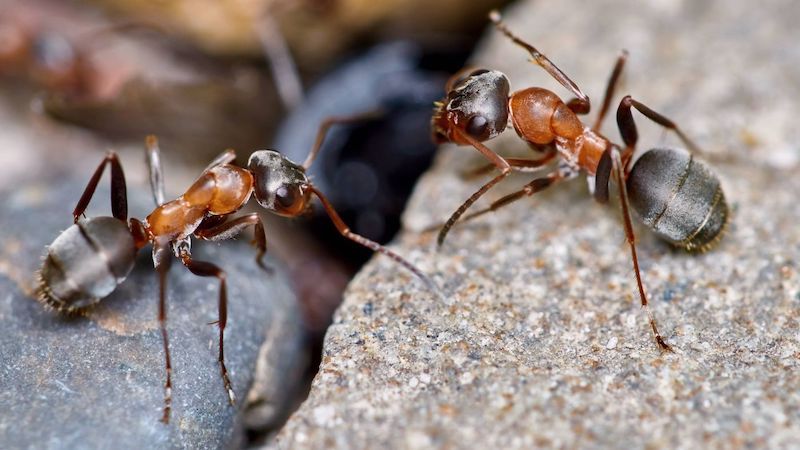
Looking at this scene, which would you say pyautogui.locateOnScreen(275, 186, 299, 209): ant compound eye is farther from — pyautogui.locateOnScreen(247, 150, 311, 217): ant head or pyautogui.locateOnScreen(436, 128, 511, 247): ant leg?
pyautogui.locateOnScreen(436, 128, 511, 247): ant leg

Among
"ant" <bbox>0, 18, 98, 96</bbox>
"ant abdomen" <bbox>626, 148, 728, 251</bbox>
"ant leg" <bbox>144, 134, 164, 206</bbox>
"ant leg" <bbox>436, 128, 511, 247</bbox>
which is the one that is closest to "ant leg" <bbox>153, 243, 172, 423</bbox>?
"ant leg" <bbox>144, 134, 164, 206</bbox>

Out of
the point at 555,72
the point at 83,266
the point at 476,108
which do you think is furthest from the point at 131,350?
the point at 555,72

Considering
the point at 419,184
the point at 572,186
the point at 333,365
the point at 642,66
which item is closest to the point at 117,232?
the point at 333,365

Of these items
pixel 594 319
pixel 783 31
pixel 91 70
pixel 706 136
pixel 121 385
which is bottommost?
pixel 91 70

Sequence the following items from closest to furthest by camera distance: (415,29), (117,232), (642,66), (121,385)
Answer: (121,385), (117,232), (642,66), (415,29)

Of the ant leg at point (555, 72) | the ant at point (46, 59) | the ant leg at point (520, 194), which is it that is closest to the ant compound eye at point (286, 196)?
the ant leg at point (520, 194)

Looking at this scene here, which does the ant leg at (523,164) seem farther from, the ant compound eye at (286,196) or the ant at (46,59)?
the ant at (46,59)

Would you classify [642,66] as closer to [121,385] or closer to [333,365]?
[333,365]
